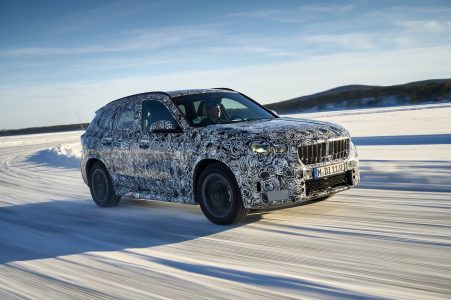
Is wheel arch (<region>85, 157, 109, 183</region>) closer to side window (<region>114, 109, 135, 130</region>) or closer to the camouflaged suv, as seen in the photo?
the camouflaged suv

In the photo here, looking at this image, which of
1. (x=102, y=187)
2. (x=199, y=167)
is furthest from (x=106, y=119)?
(x=199, y=167)

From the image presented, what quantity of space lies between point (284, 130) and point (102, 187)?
374cm

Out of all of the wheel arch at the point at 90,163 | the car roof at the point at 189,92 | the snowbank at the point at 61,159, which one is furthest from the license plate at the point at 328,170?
the snowbank at the point at 61,159

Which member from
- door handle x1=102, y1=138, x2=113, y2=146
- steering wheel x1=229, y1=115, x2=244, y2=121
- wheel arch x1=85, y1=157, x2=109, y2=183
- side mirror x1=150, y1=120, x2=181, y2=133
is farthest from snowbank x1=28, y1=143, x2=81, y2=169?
steering wheel x1=229, y1=115, x2=244, y2=121

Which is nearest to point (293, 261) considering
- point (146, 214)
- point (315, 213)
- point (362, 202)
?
point (315, 213)

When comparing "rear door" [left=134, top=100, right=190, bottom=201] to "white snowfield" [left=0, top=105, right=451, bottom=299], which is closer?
"white snowfield" [left=0, top=105, right=451, bottom=299]

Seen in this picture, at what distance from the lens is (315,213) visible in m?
6.70

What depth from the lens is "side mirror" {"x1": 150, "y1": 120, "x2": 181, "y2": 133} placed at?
22.9ft

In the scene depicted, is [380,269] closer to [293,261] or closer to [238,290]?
[293,261]

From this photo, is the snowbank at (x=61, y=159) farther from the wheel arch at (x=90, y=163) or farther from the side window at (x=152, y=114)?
the side window at (x=152, y=114)

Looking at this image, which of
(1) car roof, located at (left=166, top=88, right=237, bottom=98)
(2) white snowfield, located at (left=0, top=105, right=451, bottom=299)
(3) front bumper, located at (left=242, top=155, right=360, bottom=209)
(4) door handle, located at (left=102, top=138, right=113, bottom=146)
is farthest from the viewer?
(4) door handle, located at (left=102, top=138, right=113, bottom=146)

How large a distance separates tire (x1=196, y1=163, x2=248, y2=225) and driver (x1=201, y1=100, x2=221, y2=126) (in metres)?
0.77

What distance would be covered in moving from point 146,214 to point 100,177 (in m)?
1.36

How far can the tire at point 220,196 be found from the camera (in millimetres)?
6172
